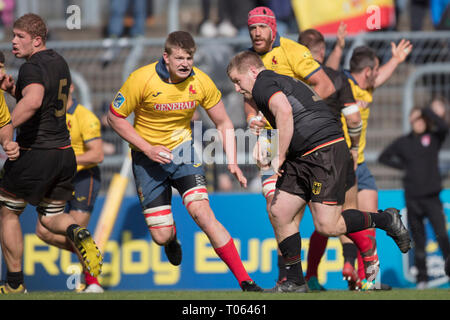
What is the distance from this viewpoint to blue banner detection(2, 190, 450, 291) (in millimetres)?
11477

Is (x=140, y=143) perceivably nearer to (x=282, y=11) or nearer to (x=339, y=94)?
(x=339, y=94)

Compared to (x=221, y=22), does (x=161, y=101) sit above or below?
below

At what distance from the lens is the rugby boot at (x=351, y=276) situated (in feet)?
28.7

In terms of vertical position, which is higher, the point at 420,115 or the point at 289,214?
the point at 420,115

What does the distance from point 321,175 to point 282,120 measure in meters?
0.66

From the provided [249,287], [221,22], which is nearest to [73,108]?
[249,287]

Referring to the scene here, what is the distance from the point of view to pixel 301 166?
7.45 m

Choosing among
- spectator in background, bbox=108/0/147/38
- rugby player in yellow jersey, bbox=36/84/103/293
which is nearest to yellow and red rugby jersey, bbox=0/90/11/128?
rugby player in yellow jersey, bbox=36/84/103/293

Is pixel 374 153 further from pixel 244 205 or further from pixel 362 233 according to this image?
pixel 362 233
